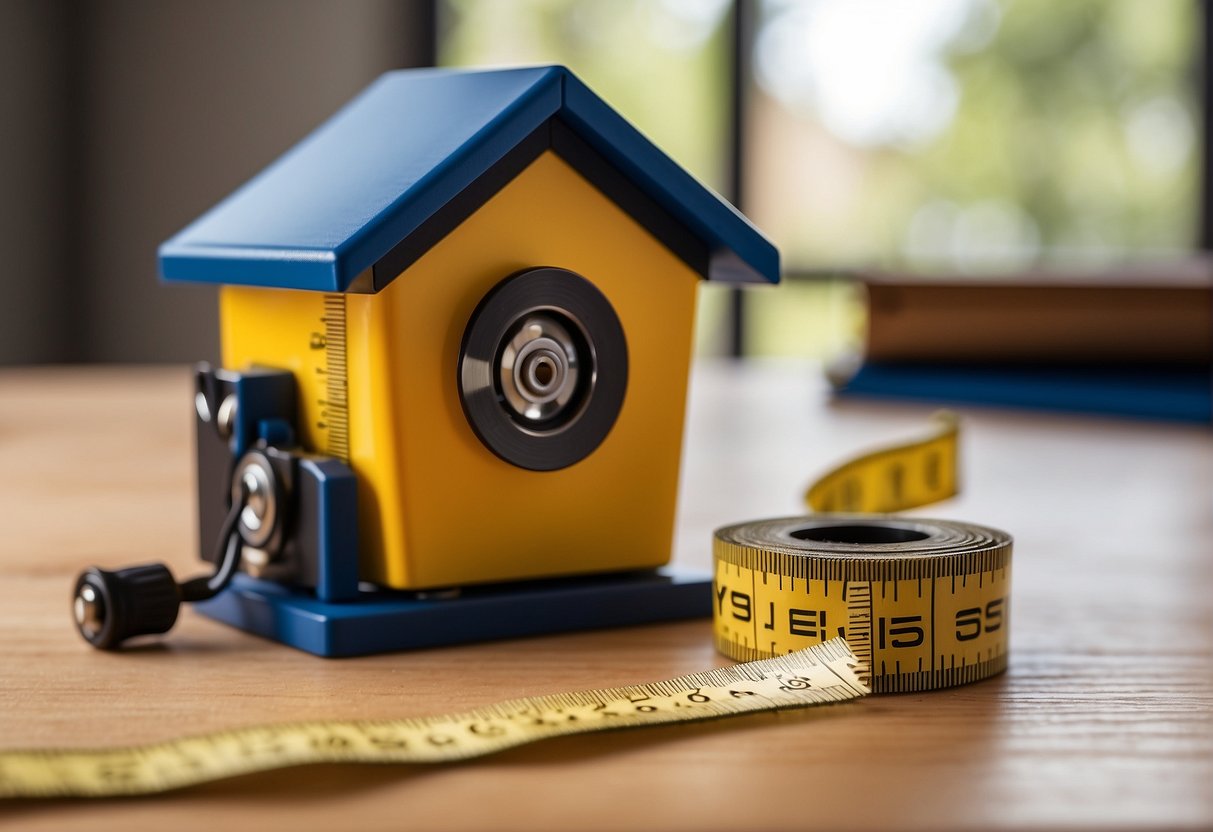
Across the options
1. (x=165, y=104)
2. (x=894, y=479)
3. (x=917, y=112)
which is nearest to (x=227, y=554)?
(x=894, y=479)

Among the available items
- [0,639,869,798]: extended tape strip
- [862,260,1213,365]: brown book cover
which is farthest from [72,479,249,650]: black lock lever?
[862,260,1213,365]: brown book cover

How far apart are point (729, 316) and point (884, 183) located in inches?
27.3

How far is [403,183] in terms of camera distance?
84 centimetres

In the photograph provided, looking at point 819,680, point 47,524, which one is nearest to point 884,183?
point 47,524

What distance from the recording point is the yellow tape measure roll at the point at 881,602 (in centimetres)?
77

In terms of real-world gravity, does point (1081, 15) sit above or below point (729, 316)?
above

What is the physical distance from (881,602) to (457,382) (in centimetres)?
28

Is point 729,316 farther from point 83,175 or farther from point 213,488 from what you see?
point 213,488

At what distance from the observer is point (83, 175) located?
5.23 m

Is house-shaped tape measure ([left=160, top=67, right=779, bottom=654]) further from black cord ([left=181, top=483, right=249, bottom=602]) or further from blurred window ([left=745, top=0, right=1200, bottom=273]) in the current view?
blurred window ([left=745, top=0, right=1200, bottom=273])

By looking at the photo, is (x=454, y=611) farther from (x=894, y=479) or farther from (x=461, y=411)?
(x=894, y=479)

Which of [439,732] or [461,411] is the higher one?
[461,411]

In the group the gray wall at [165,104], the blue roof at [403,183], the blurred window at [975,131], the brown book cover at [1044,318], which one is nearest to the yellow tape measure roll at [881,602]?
the blue roof at [403,183]

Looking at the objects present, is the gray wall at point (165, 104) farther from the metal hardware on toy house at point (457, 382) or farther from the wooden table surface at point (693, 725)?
the metal hardware on toy house at point (457, 382)
